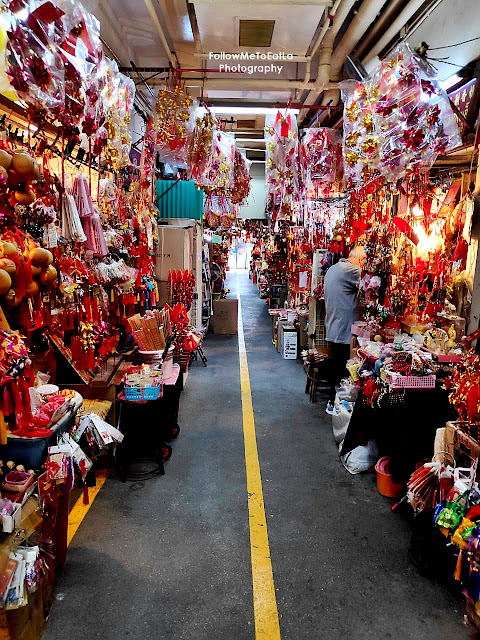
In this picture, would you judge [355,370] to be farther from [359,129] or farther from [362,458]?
[359,129]

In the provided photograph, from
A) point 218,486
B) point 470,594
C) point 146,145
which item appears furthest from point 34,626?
point 146,145

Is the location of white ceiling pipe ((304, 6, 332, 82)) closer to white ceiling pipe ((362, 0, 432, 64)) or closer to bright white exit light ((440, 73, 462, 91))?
white ceiling pipe ((362, 0, 432, 64))

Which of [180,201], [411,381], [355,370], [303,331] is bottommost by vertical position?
[303,331]

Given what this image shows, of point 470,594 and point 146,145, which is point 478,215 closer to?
point 470,594

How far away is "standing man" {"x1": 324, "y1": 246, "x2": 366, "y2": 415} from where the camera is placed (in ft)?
20.6

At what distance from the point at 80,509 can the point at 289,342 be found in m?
6.17

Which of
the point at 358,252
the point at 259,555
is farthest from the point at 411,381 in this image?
the point at 358,252

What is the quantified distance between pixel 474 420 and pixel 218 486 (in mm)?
2428

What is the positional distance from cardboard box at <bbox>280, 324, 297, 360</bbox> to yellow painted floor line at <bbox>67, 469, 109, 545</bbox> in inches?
220

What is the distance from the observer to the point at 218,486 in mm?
4160

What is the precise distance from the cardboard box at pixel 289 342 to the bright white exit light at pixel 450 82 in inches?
225

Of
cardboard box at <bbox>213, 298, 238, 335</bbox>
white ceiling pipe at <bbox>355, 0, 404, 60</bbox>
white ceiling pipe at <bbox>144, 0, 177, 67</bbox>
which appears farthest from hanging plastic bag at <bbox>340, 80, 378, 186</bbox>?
cardboard box at <bbox>213, 298, 238, 335</bbox>

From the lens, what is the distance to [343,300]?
20.8ft

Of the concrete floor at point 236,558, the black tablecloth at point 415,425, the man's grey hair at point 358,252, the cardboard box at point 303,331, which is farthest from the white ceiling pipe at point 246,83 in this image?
the concrete floor at point 236,558
